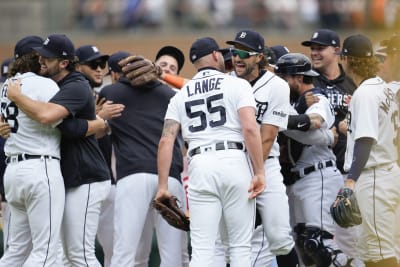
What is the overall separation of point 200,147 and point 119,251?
4.66ft

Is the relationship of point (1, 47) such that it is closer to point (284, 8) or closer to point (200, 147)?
point (284, 8)

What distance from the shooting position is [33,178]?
8.41 metres

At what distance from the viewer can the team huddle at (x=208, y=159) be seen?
8078 mm

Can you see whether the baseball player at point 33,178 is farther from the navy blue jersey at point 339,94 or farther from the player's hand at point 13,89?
the navy blue jersey at point 339,94

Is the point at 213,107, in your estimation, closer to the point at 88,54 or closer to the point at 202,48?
the point at 202,48

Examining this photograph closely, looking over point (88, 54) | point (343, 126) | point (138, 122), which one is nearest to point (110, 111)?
point (138, 122)

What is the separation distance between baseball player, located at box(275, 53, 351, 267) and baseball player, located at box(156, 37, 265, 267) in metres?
1.21

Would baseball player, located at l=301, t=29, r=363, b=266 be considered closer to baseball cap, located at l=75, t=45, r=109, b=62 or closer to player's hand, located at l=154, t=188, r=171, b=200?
baseball cap, located at l=75, t=45, r=109, b=62

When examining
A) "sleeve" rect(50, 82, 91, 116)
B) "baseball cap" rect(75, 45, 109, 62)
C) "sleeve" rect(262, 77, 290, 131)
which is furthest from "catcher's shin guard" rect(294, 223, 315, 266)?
"baseball cap" rect(75, 45, 109, 62)

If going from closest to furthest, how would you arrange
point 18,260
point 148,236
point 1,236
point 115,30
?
point 18,260
point 148,236
point 1,236
point 115,30

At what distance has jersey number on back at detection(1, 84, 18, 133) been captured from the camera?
862 cm

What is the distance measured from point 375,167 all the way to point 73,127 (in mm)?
2336

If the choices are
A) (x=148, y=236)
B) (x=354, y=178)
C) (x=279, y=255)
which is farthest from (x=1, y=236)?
(x=354, y=178)

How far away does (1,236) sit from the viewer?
11.0 meters
